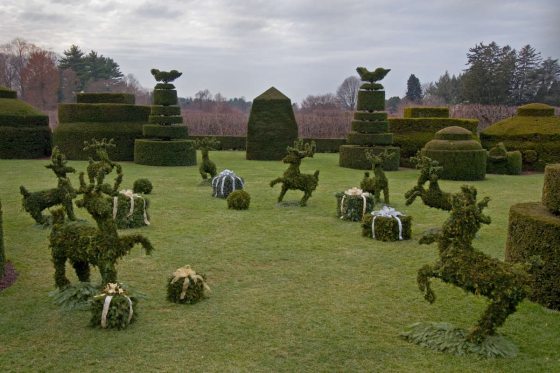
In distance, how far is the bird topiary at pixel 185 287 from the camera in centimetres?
702

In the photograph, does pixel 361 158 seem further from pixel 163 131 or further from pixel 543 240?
pixel 543 240

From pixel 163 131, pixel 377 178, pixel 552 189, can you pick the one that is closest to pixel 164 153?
pixel 163 131

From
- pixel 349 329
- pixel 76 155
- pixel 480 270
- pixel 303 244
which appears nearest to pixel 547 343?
pixel 480 270

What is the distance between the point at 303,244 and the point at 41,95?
5025 cm

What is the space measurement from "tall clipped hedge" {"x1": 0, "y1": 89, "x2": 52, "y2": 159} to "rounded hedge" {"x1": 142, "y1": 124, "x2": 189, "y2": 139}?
259 inches

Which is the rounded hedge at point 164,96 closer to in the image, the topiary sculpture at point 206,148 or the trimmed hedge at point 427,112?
the topiary sculpture at point 206,148

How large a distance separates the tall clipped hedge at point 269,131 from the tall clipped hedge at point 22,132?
11.1 meters

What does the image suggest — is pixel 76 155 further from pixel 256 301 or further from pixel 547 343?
pixel 547 343

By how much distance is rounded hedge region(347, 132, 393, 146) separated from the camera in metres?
25.1

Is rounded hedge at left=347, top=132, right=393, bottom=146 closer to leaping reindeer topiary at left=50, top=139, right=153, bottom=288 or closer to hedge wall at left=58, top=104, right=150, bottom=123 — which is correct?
hedge wall at left=58, top=104, right=150, bottom=123

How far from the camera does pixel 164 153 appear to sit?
25.0m

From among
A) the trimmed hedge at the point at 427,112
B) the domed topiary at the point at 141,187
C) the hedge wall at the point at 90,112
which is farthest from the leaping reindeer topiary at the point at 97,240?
the trimmed hedge at the point at 427,112

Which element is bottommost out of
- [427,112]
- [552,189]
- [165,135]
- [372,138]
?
[552,189]

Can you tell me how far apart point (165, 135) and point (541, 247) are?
20.9 m
